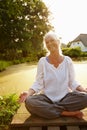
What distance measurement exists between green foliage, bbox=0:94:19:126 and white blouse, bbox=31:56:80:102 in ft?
4.83

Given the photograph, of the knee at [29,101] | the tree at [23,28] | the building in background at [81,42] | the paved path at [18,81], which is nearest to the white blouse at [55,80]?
the knee at [29,101]

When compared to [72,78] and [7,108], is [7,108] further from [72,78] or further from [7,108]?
[72,78]

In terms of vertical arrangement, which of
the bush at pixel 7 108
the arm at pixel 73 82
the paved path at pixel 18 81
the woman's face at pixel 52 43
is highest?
the woman's face at pixel 52 43

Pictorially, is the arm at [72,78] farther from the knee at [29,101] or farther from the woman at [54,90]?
the knee at [29,101]

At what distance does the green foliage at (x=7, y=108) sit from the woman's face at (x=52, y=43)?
189 cm

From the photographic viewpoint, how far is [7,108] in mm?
6484

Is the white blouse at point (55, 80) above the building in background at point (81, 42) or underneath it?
above

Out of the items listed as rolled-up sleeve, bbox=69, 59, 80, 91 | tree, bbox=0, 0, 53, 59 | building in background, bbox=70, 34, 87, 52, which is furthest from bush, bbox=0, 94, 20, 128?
building in background, bbox=70, 34, 87, 52

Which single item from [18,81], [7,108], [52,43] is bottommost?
[18,81]

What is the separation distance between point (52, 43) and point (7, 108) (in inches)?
94.6

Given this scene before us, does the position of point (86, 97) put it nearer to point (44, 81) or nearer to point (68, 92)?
point (68, 92)

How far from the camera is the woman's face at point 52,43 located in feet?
15.0

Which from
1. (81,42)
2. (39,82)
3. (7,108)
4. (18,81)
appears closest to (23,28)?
(18,81)

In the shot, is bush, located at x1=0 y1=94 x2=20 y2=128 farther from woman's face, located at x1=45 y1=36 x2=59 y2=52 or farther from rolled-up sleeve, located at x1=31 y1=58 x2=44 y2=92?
woman's face, located at x1=45 y1=36 x2=59 y2=52
